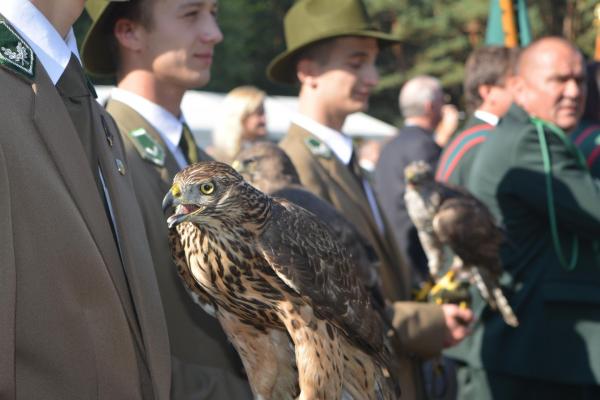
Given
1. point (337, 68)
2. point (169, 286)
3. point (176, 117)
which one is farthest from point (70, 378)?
point (337, 68)

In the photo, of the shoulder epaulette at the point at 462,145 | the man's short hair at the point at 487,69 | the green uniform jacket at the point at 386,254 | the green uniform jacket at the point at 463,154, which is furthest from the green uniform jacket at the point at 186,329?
the man's short hair at the point at 487,69

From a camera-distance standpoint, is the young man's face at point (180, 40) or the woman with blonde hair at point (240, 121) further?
the woman with blonde hair at point (240, 121)

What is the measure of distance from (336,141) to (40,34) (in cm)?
231

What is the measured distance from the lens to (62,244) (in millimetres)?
1896

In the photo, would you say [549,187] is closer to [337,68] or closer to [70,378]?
[337,68]

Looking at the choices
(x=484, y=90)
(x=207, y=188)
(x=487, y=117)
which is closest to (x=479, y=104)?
(x=484, y=90)

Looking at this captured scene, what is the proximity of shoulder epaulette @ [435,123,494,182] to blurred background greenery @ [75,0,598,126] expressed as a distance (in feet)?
80.6

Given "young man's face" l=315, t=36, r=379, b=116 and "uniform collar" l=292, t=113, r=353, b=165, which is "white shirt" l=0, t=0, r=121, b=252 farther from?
"young man's face" l=315, t=36, r=379, b=116

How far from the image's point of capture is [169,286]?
2.75 metres

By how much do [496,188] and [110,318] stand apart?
3296 mm

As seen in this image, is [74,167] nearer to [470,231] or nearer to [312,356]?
[312,356]

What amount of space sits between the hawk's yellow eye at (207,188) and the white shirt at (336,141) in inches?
78.6

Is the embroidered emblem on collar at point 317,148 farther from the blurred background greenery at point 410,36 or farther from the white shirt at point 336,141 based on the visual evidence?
the blurred background greenery at point 410,36

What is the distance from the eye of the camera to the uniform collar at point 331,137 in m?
4.27
